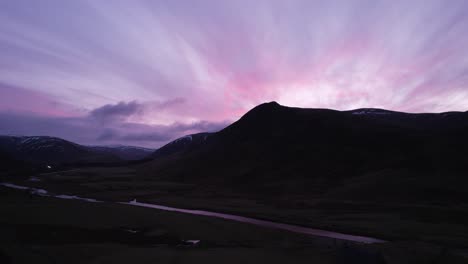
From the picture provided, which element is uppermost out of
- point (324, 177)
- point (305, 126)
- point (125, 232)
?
point (305, 126)

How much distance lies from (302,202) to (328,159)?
3826 cm

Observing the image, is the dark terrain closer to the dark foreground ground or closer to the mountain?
the dark foreground ground

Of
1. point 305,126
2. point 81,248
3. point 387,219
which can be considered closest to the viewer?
point 81,248

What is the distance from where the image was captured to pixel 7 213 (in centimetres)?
2723

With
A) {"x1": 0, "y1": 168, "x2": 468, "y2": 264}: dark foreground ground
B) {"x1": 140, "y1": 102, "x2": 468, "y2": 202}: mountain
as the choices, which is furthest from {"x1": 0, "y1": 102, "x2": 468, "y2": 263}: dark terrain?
{"x1": 140, "y1": 102, "x2": 468, "y2": 202}: mountain

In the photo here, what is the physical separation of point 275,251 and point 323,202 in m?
24.8

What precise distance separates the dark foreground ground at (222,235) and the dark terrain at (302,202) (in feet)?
0.34

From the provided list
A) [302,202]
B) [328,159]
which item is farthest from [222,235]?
[328,159]

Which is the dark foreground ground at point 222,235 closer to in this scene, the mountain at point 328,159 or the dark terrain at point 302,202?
the dark terrain at point 302,202

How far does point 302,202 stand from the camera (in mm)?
41156

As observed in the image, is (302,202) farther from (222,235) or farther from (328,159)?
(328,159)

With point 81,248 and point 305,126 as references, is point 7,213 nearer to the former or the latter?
point 81,248

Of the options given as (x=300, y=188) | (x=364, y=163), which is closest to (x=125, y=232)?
(x=300, y=188)

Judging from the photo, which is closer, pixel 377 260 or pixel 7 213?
pixel 377 260
